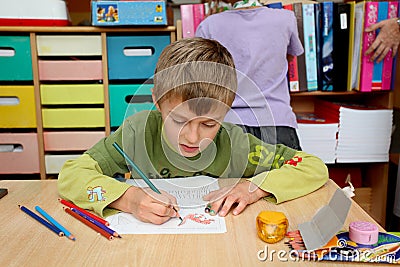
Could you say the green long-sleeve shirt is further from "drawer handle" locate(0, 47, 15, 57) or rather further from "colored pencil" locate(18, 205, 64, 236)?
"drawer handle" locate(0, 47, 15, 57)

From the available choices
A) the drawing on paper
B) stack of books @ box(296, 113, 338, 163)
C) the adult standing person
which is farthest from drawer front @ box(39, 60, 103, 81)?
the drawing on paper

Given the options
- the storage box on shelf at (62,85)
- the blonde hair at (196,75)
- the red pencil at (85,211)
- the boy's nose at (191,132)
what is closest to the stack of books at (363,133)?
the storage box on shelf at (62,85)

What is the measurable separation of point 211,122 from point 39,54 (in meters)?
1.30

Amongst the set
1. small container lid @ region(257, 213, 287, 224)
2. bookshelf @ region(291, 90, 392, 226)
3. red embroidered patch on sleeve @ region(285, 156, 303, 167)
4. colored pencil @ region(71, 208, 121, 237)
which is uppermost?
red embroidered patch on sleeve @ region(285, 156, 303, 167)

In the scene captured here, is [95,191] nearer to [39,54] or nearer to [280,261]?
[280,261]

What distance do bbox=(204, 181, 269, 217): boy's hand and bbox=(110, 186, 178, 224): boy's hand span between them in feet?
0.24

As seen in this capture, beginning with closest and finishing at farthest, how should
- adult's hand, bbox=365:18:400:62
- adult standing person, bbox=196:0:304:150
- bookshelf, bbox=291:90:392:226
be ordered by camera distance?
adult standing person, bbox=196:0:304:150
adult's hand, bbox=365:18:400:62
bookshelf, bbox=291:90:392:226

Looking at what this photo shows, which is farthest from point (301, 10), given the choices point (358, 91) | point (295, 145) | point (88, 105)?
point (88, 105)

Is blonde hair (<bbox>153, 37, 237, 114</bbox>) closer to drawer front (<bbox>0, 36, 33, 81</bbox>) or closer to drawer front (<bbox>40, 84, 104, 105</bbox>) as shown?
drawer front (<bbox>40, 84, 104, 105</bbox>)

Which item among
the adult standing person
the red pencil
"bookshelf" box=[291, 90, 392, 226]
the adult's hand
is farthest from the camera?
"bookshelf" box=[291, 90, 392, 226]

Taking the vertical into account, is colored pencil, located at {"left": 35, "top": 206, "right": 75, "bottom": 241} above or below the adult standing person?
below

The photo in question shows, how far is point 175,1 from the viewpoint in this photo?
186cm

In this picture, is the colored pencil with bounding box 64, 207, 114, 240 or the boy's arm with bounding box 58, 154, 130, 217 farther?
the boy's arm with bounding box 58, 154, 130, 217

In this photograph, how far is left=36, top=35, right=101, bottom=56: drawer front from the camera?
179cm
